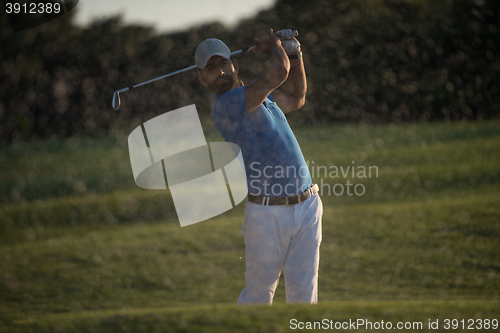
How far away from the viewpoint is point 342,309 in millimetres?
3012

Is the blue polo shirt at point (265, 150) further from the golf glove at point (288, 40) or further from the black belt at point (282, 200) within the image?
the golf glove at point (288, 40)

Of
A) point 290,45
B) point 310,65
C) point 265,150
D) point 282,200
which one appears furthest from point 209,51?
point 310,65

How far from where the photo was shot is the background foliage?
2422 cm

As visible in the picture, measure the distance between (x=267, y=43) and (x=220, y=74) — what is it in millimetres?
353

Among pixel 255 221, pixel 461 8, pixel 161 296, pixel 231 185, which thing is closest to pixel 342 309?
pixel 255 221

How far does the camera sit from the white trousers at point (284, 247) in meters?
3.32

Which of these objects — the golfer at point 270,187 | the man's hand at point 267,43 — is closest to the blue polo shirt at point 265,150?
the golfer at point 270,187

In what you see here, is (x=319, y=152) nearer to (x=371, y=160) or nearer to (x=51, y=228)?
(x=371, y=160)

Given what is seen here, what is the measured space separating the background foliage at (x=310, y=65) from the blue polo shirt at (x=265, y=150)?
20810 mm

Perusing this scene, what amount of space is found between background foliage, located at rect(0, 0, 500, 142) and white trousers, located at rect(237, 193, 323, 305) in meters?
20.9

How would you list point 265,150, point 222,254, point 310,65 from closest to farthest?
point 265,150
point 222,254
point 310,65

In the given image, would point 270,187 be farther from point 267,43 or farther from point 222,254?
point 222,254

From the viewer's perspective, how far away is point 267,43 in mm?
3234

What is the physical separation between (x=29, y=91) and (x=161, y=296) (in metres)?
21.2
